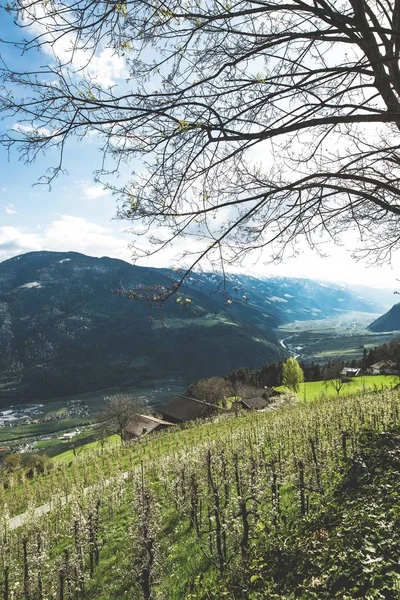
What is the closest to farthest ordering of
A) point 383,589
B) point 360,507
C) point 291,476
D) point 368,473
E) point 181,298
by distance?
point 383,589
point 360,507
point 181,298
point 368,473
point 291,476

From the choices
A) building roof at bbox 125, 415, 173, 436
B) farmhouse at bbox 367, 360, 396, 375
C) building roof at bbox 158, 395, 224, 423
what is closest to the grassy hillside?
building roof at bbox 125, 415, 173, 436

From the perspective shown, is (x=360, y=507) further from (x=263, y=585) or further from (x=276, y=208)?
(x=276, y=208)

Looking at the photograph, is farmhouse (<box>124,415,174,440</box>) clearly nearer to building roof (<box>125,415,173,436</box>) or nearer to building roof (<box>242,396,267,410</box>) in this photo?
building roof (<box>125,415,173,436</box>)

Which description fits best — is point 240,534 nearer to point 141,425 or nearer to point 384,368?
point 141,425

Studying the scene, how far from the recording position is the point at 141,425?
2112 inches

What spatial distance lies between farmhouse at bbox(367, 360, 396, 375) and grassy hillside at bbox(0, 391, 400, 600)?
224 ft

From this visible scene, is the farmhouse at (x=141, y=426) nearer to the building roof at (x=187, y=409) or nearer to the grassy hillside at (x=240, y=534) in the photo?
the building roof at (x=187, y=409)

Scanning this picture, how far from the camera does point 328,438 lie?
42.7 feet

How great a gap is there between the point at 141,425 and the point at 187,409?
26.6ft

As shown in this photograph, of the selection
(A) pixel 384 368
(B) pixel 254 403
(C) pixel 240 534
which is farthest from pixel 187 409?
(C) pixel 240 534

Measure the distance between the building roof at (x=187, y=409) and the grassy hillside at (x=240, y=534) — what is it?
40.1m

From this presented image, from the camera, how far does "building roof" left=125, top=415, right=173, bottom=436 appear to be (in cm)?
5219

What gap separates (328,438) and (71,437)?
389ft

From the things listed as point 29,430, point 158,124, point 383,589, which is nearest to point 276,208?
point 158,124
